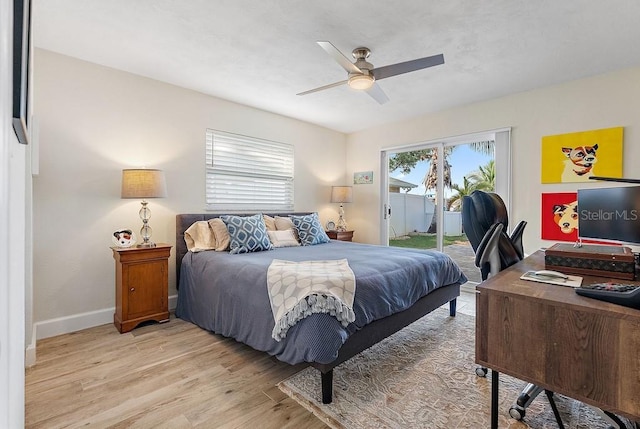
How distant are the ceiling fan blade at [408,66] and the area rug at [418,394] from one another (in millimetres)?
2168

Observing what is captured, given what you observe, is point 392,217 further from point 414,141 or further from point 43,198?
point 43,198

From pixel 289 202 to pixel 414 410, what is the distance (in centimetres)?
331

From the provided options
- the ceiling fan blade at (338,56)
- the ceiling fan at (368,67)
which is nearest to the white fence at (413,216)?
the ceiling fan at (368,67)

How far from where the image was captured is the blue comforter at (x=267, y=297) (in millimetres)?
1751

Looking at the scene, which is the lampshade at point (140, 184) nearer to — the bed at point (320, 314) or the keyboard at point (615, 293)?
the bed at point (320, 314)

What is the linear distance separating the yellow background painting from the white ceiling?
62cm

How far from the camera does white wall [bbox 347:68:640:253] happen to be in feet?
9.77

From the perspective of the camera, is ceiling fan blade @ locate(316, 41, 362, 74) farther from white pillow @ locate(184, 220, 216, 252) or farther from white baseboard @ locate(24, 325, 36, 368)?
white baseboard @ locate(24, 325, 36, 368)

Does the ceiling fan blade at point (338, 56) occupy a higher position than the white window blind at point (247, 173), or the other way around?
the ceiling fan blade at point (338, 56)

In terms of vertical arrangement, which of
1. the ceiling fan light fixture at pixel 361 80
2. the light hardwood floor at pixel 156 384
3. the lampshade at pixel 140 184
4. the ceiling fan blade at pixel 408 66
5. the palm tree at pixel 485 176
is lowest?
the light hardwood floor at pixel 156 384

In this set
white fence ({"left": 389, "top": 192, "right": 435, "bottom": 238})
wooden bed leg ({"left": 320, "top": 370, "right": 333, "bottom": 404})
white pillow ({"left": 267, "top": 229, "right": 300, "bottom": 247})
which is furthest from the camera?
white fence ({"left": 389, "top": 192, "right": 435, "bottom": 238})

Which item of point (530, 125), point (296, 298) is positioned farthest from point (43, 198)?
point (530, 125)

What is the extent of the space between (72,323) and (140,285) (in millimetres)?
680

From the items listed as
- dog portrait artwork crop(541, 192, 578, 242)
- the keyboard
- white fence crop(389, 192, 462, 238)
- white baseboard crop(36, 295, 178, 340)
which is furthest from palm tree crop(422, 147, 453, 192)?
white baseboard crop(36, 295, 178, 340)
